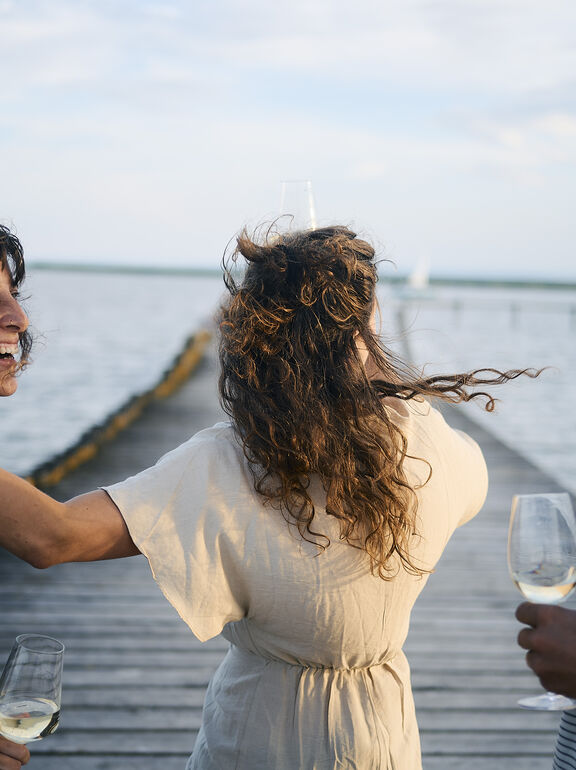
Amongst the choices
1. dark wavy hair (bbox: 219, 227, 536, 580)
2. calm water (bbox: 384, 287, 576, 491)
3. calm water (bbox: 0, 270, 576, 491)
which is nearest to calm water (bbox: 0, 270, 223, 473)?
calm water (bbox: 0, 270, 576, 491)

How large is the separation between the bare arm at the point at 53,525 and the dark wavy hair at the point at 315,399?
246 mm

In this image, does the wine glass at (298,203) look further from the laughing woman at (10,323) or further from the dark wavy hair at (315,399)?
the laughing woman at (10,323)

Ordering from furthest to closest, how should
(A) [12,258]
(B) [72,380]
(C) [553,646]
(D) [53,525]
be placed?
(B) [72,380] → (A) [12,258] → (D) [53,525] → (C) [553,646]

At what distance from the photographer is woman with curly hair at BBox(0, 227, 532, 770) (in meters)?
1.30

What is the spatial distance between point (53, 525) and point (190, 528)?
0.72 feet

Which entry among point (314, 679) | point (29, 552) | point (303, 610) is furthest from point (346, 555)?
point (29, 552)

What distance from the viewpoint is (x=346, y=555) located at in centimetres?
136

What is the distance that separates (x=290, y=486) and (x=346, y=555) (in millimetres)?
156

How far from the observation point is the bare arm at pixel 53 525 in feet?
3.82

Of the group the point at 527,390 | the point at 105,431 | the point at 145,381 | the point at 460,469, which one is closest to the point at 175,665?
the point at 460,469

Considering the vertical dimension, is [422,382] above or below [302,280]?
below

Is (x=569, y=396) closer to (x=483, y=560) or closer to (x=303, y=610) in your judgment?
(x=483, y=560)

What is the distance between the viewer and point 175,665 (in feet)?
12.0

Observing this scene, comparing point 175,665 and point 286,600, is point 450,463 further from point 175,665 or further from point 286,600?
point 175,665
